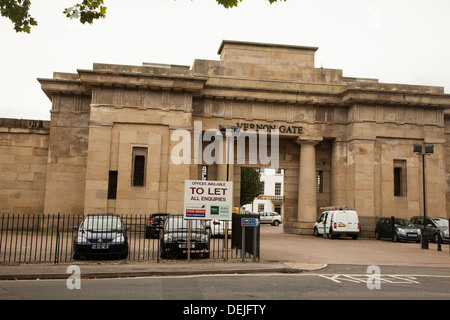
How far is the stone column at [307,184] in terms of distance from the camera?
29812 millimetres

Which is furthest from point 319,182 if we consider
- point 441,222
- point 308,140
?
point 441,222

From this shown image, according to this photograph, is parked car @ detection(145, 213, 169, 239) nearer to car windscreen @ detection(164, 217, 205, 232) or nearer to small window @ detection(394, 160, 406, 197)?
car windscreen @ detection(164, 217, 205, 232)

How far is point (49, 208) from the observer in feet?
92.3

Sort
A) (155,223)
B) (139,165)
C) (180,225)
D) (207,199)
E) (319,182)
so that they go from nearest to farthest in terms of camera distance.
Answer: (207,199)
(180,225)
(155,223)
(139,165)
(319,182)

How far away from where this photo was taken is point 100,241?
14562 mm

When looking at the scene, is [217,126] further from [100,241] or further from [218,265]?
[218,265]

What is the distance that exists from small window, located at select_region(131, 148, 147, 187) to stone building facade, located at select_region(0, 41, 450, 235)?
63 millimetres

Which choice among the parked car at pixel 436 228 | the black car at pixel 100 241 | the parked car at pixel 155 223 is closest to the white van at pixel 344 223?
the parked car at pixel 436 228

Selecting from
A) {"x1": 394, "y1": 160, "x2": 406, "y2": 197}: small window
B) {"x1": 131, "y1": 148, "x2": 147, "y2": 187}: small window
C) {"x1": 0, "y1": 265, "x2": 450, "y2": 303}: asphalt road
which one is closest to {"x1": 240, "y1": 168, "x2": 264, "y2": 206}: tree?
{"x1": 394, "y1": 160, "x2": 406, "y2": 197}: small window

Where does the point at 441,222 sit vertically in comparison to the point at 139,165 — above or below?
below

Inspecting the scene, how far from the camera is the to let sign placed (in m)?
14.5

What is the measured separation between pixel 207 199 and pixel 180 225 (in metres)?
2.41

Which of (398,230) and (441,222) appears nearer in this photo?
(441,222)
